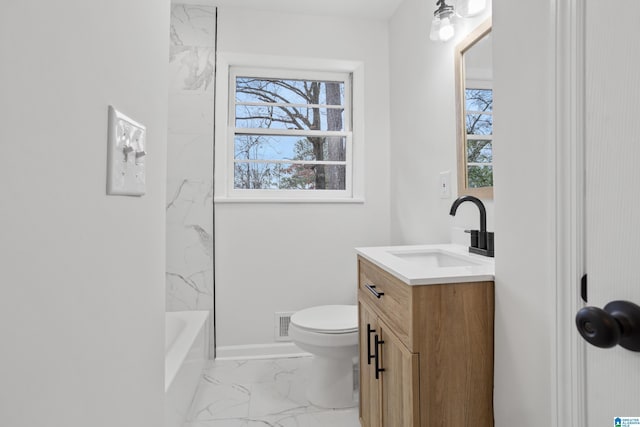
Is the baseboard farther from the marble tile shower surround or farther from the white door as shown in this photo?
the white door

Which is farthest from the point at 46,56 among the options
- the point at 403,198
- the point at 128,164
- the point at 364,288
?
the point at 403,198

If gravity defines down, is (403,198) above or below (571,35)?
below

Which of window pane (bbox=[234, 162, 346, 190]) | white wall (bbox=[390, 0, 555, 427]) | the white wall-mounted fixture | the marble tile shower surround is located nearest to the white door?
white wall (bbox=[390, 0, 555, 427])

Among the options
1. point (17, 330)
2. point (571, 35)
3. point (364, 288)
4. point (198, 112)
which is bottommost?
point (364, 288)

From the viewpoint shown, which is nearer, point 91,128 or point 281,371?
point 91,128

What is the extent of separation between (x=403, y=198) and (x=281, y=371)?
1.41 m

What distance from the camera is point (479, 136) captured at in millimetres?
1442

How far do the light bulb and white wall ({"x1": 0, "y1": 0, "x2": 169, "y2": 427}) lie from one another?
137 cm

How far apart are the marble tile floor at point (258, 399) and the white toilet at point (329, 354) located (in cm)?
6

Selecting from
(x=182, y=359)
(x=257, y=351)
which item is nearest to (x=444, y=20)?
(x=182, y=359)

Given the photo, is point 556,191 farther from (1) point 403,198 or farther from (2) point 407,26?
(2) point 407,26

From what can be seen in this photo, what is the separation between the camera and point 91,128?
427mm

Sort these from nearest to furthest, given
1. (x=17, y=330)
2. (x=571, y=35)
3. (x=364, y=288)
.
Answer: (x=17, y=330)
(x=571, y=35)
(x=364, y=288)

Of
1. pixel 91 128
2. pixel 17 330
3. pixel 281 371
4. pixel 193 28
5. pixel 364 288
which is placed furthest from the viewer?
pixel 193 28
